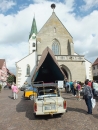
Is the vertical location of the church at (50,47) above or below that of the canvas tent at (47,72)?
above

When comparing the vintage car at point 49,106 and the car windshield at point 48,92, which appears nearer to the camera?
the vintage car at point 49,106

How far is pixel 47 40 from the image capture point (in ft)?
98.2

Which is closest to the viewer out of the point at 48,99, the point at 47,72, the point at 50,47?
the point at 48,99

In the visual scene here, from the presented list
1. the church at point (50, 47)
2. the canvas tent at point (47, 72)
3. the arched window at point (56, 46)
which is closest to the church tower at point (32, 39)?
the church at point (50, 47)

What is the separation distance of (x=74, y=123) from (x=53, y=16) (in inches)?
1158

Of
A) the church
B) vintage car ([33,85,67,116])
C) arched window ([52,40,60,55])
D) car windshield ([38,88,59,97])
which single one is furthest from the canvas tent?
arched window ([52,40,60,55])

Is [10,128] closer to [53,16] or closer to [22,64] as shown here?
[22,64]

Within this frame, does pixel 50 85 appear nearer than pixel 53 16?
Yes

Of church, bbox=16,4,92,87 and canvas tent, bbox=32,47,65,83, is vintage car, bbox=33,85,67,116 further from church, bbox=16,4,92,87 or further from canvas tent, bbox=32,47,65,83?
church, bbox=16,4,92,87

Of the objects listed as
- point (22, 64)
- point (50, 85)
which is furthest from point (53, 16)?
point (50, 85)

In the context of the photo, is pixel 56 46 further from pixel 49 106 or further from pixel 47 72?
pixel 49 106

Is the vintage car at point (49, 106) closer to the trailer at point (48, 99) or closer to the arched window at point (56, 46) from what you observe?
the trailer at point (48, 99)

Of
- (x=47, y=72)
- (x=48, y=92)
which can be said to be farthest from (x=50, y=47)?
(x=48, y=92)

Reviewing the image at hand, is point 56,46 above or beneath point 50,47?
above
